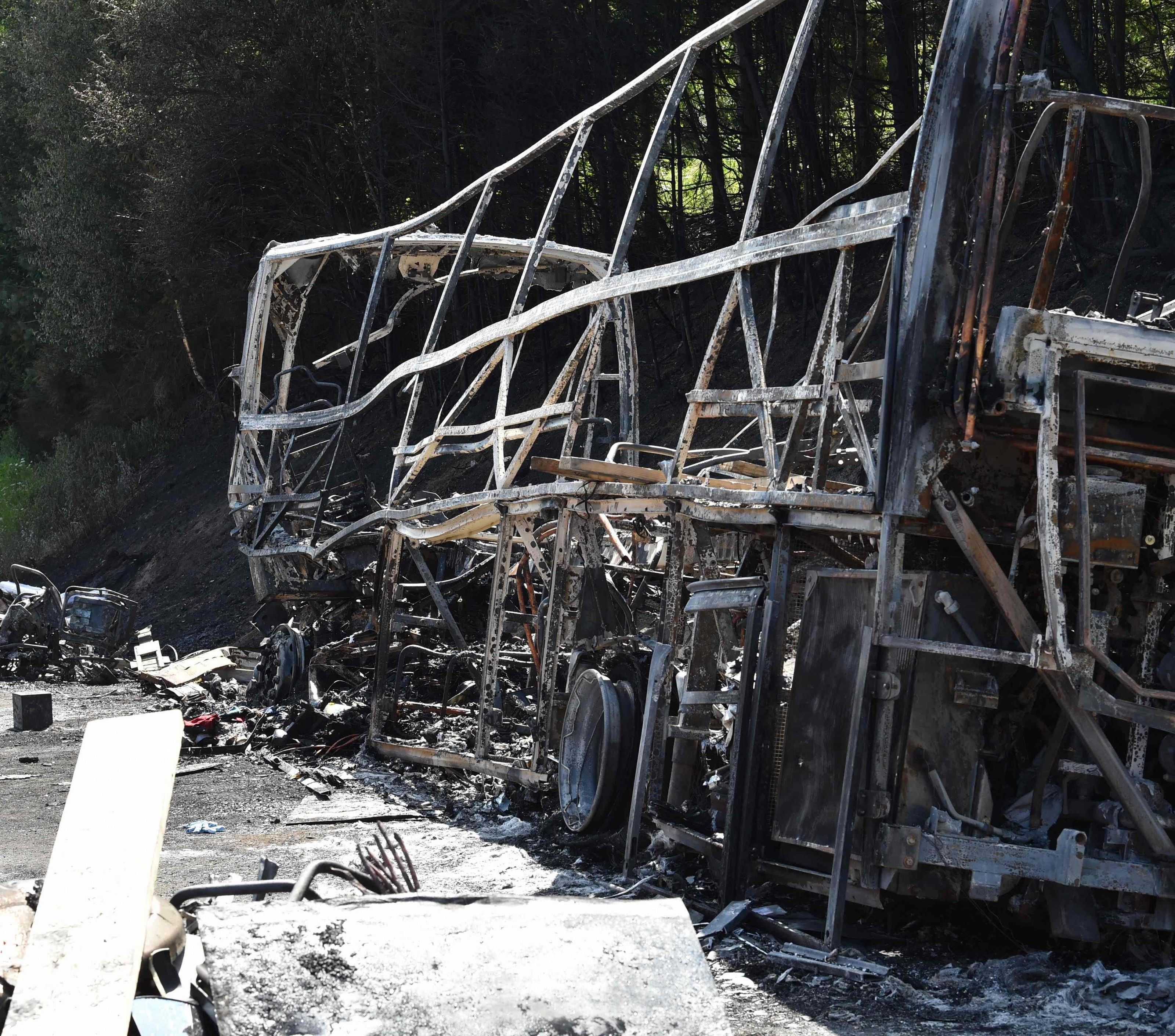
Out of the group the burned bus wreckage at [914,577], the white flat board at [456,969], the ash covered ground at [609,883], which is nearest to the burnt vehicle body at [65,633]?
the ash covered ground at [609,883]

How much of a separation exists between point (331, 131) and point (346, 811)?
20029 mm

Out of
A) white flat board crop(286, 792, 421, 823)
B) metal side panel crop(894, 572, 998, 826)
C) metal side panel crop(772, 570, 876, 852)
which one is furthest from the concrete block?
metal side panel crop(894, 572, 998, 826)

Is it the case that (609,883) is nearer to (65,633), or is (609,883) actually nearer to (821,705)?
(821,705)

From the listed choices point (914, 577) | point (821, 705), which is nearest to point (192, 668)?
point (821, 705)

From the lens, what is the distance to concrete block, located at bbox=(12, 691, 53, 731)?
Answer: 13039 mm

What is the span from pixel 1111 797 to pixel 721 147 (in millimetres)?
16166

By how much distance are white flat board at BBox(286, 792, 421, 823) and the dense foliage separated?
1048 cm

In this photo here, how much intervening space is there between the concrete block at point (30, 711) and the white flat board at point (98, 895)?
302 inches

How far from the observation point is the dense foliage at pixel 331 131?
18766mm

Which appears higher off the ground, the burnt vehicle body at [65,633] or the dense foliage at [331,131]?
the dense foliage at [331,131]

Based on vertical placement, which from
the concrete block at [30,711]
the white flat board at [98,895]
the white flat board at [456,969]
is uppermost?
the white flat board at [456,969]

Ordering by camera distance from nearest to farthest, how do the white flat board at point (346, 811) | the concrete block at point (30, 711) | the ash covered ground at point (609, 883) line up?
the ash covered ground at point (609, 883) → the white flat board at point (346, 811) → the concrete block at point (30, 711)

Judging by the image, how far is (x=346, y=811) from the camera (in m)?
9.12

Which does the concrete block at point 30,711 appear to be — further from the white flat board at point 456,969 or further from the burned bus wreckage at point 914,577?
the white flat board at point 456,969
